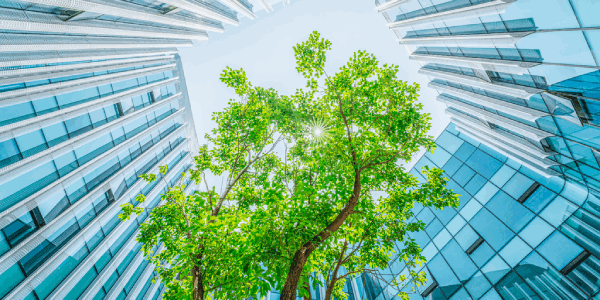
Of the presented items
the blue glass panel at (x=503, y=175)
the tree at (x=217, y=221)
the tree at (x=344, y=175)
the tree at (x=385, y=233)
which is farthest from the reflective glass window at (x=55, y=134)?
the blue glass panel at (x=503, y=175)

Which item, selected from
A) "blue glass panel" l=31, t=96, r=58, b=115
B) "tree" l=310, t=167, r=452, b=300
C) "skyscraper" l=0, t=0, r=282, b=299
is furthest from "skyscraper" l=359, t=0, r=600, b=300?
"blue glass panel" l=31, t=96, r=58, b=115

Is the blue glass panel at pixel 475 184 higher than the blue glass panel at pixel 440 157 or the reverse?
the reverse

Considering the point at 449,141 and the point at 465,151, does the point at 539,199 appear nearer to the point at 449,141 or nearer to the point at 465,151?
the point at 465,151

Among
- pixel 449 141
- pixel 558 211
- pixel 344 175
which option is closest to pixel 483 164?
pixel 449 141

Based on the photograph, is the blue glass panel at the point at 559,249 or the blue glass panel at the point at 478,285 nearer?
the blue glass panel at the point at 559,249

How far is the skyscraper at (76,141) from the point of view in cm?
1183

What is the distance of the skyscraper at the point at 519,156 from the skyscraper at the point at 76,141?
1978cm

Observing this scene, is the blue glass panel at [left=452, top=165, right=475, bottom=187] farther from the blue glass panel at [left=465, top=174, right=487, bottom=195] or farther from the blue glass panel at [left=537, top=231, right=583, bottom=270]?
the blue glass panel at [left=537, top=231, right=583, bottom=270]

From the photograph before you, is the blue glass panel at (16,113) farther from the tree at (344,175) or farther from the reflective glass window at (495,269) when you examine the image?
the reflective glass window at (495,269)

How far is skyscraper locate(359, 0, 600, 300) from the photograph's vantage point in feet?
33.7

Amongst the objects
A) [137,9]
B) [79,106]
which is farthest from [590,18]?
[79,106]

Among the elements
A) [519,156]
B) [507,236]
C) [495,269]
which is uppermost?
[519,156]

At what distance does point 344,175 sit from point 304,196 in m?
2.43

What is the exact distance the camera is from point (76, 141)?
52.0 ft
